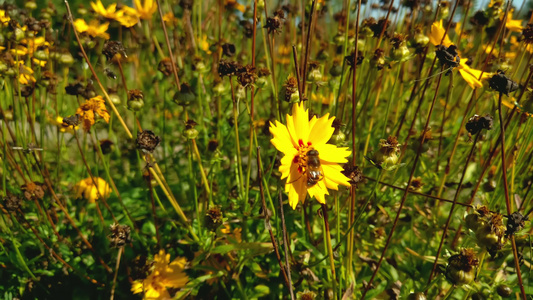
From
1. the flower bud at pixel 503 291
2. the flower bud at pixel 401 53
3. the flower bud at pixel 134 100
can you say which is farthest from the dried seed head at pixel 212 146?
the flower bud at pixel 503 291

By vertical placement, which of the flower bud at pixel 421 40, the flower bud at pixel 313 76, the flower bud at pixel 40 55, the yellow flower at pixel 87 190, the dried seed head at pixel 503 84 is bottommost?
the yellow flower at pixel 87 190

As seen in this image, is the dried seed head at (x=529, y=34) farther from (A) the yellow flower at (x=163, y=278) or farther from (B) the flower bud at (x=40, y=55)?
(B) the flower bud at (x=40, y=55)

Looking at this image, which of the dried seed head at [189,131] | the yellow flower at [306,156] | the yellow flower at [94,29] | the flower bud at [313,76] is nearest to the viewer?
the yellow flower at [306,156]

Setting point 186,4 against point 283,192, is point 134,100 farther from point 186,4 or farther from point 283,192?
point 186,4


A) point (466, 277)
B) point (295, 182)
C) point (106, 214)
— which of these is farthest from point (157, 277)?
point (466, 277)

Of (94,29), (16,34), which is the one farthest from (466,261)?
(94,29)
